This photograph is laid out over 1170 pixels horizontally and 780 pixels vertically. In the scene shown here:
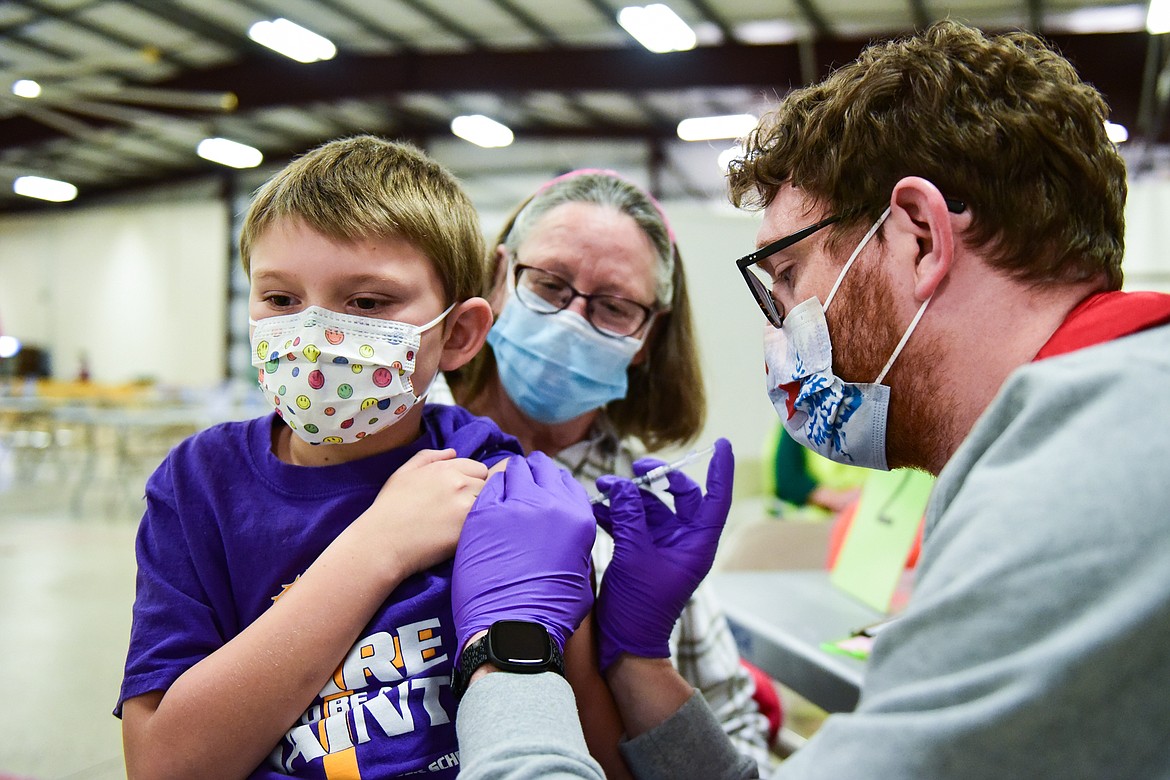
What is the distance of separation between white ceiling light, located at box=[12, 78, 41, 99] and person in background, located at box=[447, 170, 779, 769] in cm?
1082

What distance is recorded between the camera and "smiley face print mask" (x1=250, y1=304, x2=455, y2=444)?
3.37ft

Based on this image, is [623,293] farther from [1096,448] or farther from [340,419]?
[1096,448]

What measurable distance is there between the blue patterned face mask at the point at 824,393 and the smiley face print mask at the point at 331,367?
480 mm

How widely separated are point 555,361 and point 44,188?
1842cm

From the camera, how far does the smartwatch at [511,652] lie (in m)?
0.84

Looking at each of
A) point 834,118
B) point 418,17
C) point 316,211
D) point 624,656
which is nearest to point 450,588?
point 624,656

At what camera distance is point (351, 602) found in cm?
92

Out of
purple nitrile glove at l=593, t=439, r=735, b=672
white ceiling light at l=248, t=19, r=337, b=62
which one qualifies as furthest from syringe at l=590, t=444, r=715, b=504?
white ceiling light at l=248, t=19, r=337, b=62

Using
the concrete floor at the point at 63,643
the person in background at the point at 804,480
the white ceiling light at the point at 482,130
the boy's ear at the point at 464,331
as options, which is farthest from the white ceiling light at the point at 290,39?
the boy's ear at the point at 464,331

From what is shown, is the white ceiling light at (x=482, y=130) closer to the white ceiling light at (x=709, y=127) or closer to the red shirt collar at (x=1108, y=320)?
the white ceiling light at (x=709, y=127)

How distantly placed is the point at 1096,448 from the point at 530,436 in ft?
3.60

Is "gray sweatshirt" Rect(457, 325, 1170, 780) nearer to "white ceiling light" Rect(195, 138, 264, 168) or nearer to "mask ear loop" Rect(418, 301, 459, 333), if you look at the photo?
"mask ear loop" Rect(418, 301, 459, 333)

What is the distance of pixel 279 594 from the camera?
1.01m

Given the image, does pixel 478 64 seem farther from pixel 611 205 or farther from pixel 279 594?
pixel 279 594
